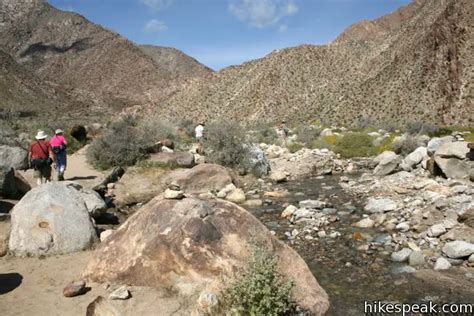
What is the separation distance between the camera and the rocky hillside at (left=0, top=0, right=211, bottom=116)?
10523 centimetres

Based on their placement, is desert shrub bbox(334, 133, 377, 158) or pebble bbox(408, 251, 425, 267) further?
desert shrub bbox(334, 133, 377, 158)

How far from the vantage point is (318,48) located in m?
61.2

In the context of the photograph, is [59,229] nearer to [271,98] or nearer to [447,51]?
[447,51]

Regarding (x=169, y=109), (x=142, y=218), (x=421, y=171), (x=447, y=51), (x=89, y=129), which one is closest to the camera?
(x=142, y=218)

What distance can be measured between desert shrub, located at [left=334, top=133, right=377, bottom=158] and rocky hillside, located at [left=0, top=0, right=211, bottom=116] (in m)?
79.7

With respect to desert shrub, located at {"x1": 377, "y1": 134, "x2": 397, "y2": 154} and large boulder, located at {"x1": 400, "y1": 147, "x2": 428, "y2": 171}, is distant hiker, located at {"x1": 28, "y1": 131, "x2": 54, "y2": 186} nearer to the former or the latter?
large boulder, located at {"x1": 400, "y1": 147, "x2": 428, "y2": 171}

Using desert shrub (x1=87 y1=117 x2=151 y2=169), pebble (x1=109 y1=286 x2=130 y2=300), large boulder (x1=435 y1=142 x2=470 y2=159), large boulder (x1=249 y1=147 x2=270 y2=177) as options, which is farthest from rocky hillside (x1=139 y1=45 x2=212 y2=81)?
pebble (x1=109 y1=286 x2=130 y2=300)

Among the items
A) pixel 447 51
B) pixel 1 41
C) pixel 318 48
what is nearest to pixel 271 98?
pixel 318 48

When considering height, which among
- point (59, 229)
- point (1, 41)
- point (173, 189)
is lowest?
point (59, 229)

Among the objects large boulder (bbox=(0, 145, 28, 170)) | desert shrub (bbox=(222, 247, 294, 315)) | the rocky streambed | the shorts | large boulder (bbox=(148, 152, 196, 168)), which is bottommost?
the rocky streambed

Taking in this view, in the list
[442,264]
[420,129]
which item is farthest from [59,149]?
[420,129]

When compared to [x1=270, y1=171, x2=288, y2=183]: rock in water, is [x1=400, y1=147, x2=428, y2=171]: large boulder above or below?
above

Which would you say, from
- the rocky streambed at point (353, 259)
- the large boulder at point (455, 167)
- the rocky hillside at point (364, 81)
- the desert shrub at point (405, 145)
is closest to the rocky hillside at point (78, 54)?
the rocky hillside at point (364, 81)

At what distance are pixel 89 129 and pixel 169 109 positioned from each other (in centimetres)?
3421
